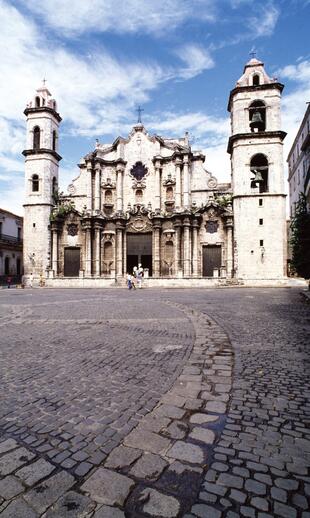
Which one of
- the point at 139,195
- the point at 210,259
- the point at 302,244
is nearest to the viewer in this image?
the point at 302,244

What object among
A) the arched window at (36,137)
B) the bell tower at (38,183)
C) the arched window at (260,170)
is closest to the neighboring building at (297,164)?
the arched window at (260,170)

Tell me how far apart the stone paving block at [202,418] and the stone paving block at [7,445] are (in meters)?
1.66

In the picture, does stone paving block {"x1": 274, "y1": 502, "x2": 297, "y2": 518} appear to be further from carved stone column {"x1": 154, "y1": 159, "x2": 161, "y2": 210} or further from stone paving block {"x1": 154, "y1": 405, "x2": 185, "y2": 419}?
carved stone column {"x1": 154, "y1": 159, "x2": 161, "y2": 210}

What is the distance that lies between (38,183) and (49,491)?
3348 cm

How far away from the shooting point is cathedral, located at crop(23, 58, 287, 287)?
2742 centimetres

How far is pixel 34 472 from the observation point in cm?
221

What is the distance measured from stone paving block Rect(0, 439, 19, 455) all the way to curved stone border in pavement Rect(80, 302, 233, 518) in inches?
34.6

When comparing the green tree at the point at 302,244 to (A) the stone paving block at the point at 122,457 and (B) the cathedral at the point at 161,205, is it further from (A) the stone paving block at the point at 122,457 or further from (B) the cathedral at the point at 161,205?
(A) the stone paving block at the point at 122,457

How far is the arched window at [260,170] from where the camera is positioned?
90.8 feet

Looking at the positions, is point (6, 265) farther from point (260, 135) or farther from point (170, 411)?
point (170, 411)

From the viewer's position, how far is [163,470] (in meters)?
2.21

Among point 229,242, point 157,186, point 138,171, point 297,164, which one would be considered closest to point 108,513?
point 229,242

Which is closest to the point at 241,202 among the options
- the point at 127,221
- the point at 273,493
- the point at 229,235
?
the point at 229,235

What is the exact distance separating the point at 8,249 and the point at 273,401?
40.8 m
